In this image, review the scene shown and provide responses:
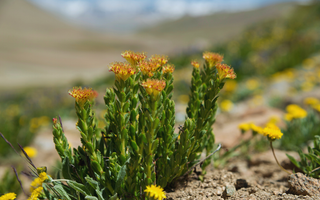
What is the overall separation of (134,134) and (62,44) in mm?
79790

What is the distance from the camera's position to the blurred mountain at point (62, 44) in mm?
33472

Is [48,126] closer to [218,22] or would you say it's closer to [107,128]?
[107,128]

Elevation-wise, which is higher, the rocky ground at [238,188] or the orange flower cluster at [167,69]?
the orange flower cluster at [167,69]

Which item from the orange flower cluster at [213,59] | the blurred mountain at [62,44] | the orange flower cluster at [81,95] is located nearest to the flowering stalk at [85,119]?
the orange flower cluster at [81,95]

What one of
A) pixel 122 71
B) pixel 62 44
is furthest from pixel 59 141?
pixel 62 44

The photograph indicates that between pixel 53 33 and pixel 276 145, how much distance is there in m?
104

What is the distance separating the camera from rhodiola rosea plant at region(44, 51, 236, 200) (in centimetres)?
156

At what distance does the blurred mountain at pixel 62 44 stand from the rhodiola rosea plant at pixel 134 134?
614 inches

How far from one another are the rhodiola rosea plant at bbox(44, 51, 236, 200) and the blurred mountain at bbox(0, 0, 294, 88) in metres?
15.6

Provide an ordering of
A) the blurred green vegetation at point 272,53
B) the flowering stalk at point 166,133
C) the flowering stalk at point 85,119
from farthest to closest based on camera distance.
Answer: the blurred green vegetation at point 272,53
the flowering stalk at point 166,133
the flowering stalk at point 85,119

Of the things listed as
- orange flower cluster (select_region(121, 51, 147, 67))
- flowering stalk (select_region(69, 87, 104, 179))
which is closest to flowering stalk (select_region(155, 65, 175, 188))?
orange flower cluster (select_region(121, 51, 147, 67))

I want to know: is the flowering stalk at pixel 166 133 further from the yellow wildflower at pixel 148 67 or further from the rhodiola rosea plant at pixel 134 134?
the yellow wildflower at pixel 148 67

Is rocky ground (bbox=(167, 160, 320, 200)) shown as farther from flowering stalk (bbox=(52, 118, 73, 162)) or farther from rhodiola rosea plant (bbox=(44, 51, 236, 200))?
flowering stalk (bbox=(52, 118, 73, 162))

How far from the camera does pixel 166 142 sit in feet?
5.64
